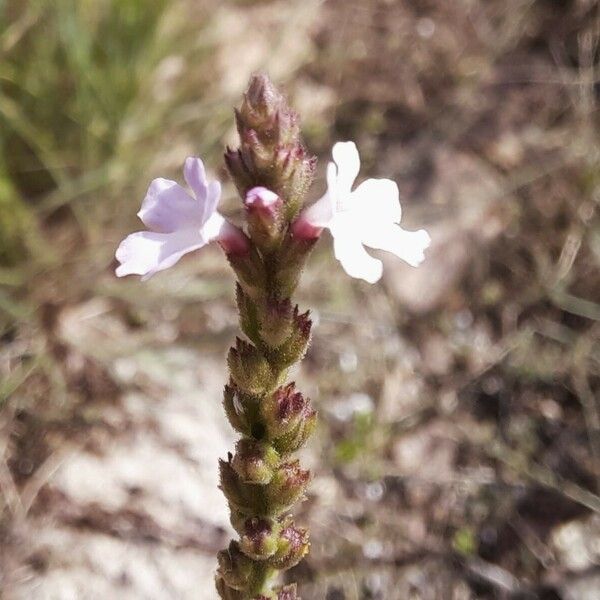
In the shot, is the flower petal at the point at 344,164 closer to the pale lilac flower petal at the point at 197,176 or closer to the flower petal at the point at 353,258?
the flower petal at the point at 353,258

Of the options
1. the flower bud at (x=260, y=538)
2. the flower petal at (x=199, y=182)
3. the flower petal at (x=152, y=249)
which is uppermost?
the flower petal at (x=199, y=182)

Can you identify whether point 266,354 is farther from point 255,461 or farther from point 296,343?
point 255,461

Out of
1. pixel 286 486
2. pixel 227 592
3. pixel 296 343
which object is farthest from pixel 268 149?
pixel 227 592

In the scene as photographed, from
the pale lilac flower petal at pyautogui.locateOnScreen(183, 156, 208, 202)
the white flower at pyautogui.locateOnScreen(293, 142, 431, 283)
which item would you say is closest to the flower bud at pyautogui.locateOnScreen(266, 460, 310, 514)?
the white flower at pyautogui.locateOnScreen(293, 142, 431, 283)

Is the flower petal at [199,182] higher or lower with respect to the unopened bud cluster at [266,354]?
higher

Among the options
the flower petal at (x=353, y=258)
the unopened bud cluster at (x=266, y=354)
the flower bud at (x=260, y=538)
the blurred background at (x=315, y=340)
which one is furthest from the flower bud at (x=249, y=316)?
the blurred background at (x=315, y=340)

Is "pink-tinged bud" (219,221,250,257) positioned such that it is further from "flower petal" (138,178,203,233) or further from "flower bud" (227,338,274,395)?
"flower bud" (227,338,274,395)

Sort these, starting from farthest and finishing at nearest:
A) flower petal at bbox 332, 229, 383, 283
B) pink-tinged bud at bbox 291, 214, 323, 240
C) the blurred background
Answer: the blurred background, pink-tinged bud at bbox 291, 214, 323, 240, flower petal at bbox 332, 229, 383, 283
